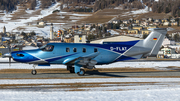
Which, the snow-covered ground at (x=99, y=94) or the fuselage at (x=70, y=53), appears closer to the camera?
the snow-covered ground at (x=99, y=94)

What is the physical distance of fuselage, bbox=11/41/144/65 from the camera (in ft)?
78.8

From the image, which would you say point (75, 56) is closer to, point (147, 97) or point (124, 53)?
point (124, 53)

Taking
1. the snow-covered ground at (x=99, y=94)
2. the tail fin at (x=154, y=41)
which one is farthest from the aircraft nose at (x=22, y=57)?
the tail fin at (x=154, y=41)

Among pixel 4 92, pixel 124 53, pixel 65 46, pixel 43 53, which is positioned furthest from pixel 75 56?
pixel 4 92

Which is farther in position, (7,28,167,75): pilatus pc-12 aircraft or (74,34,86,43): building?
(74,34,86,43): building

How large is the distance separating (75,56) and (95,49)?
2.31 m

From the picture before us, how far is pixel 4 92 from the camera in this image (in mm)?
15555

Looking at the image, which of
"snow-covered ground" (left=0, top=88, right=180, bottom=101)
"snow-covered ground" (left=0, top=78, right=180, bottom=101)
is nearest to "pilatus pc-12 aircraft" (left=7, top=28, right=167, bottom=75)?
"snow-covered ground" (left=0, top=78, right=180, bottom=101)

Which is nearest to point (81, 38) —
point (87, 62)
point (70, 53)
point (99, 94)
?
point (70, 53)

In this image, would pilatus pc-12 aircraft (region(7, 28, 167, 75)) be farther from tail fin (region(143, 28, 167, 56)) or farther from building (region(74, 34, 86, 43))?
building (region(74, 34, 86, 43))

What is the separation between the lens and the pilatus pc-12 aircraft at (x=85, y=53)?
24.1 m

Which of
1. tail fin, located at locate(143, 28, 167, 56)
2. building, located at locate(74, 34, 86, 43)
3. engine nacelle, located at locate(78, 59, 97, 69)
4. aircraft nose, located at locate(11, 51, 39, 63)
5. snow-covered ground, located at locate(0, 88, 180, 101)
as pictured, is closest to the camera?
snow-covered ground, located at locate(0, 88, 180, 101)

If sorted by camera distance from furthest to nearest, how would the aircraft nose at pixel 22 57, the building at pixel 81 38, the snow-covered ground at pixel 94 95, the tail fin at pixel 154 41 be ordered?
the building at pixel 81 38 < the tail fin at pixel 154 41 < the aircraft nose at pixel 22 57 < the snow-covered ground at pixel 94 95

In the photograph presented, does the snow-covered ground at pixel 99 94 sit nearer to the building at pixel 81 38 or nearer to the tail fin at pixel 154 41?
the tail fin at pixel 154 41
